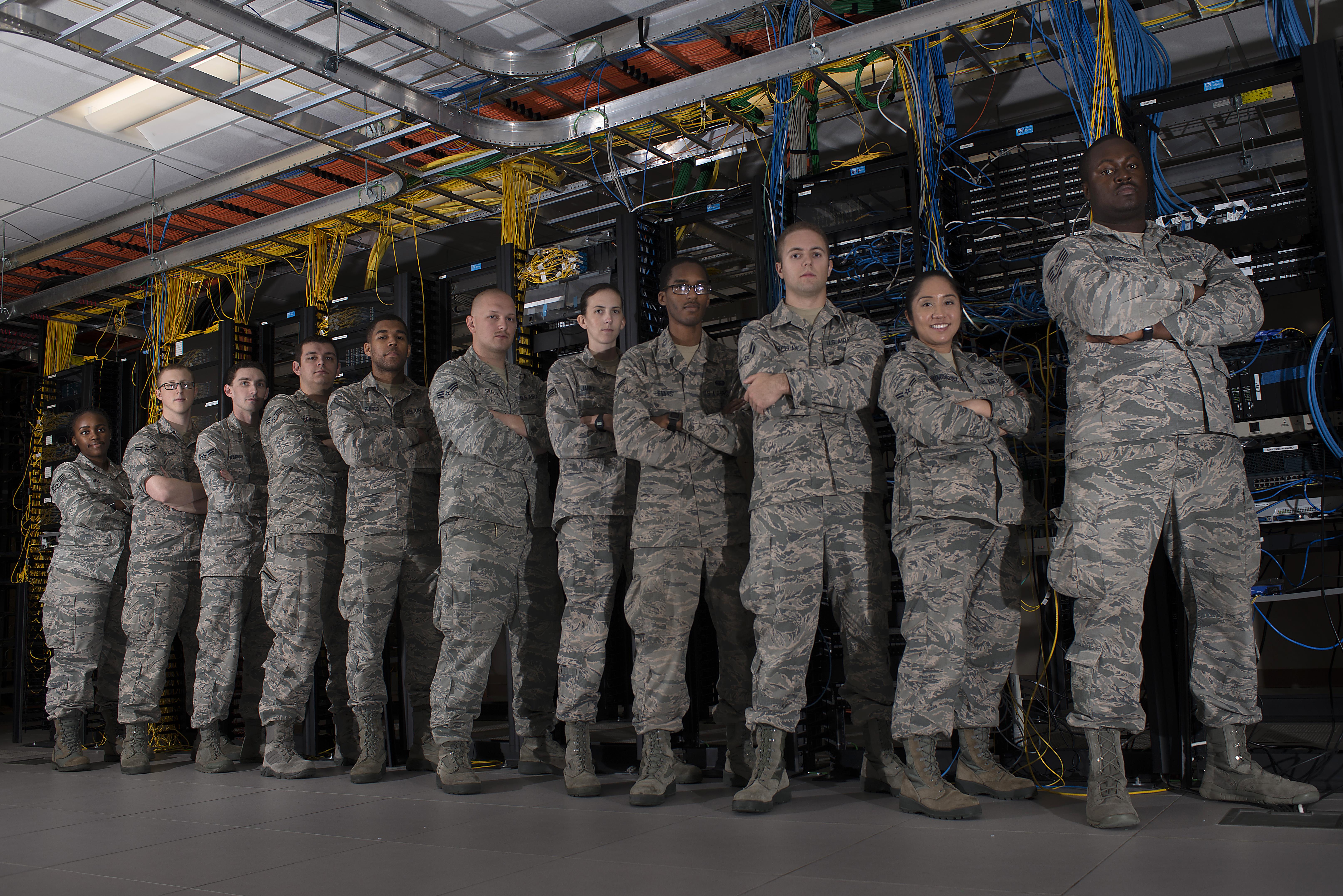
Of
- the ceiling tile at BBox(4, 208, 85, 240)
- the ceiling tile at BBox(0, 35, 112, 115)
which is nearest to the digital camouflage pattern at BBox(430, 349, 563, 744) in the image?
the ceiling tile at BBox(0, 35, 112, 115)

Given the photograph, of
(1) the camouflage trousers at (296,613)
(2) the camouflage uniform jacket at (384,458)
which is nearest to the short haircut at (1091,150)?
(2) the camouflage uniform jacket at (384,458)

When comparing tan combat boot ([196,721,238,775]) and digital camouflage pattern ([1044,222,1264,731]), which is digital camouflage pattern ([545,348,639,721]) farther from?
tan combat boot ([196,721,238,775])

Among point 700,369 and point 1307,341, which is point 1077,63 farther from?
point 700,369

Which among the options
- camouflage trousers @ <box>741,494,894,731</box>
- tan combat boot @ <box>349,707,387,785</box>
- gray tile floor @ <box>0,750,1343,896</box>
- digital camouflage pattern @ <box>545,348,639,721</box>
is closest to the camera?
gray tile floor @ <box>0,750,1343,896</box>

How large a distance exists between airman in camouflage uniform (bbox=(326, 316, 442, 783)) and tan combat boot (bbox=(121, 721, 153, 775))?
1179 mm

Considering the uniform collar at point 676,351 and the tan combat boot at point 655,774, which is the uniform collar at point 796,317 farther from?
the tan combat boot at point 655,774

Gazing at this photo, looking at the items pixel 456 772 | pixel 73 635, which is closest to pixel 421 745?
pixel 456 772

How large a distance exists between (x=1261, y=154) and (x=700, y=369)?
4.10m

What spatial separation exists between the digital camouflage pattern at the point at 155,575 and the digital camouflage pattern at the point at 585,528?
2.22m

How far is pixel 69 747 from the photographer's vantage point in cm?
474

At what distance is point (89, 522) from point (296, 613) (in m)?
1.69

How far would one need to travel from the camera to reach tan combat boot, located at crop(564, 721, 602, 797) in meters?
3.29

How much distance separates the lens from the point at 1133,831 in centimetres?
243

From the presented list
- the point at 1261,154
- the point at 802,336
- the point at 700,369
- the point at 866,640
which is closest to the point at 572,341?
the point at 700,369
